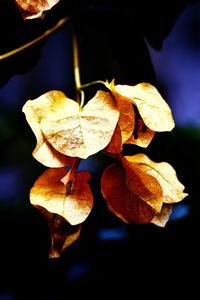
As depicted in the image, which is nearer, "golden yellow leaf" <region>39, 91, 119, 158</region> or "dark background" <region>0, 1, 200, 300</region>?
"golden yellow leaf" <region>39, 91, 119, 158</region>

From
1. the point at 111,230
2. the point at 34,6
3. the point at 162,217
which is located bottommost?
the point at 111,230

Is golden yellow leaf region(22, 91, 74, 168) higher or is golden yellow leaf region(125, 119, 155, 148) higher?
golden yellow leaf region(22, 91, 74, 168)

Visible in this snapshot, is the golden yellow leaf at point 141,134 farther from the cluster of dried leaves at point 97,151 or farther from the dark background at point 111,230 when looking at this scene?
the dark background at point 111,230

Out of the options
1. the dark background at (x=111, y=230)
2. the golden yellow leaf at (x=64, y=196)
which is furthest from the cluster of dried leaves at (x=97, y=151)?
the dark background at (x=111, y=230)

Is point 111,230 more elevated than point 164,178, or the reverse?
point 164,178

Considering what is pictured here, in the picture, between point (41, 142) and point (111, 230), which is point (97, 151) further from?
point (111, 230)

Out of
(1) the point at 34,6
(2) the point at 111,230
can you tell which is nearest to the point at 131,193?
(1) the point at 34,6

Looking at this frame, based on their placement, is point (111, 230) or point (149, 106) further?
point (111, 230)

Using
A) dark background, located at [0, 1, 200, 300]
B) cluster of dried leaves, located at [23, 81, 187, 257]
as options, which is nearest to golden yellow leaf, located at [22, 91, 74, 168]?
cluster of dried leaves, located at [23, 81, 187, 257]

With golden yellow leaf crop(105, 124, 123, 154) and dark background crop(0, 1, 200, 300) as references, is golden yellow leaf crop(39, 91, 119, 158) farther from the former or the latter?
dark background crop(0, 1, 200, 300)
